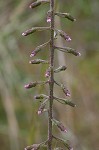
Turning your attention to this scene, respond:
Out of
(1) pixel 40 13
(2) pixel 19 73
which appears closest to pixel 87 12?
(1) pixel 40 13

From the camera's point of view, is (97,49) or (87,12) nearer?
(87,12)

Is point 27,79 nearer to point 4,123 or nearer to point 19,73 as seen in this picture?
point 19,73

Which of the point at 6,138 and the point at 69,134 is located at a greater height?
the point at 69,134

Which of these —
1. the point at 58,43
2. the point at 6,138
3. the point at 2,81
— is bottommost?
the point at 6,138

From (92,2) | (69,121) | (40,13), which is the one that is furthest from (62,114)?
(92,2)

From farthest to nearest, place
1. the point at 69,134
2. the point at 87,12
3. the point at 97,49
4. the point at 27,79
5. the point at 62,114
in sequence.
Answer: the point at 97,49
the point at 87,12
the point at 27,79
the point at 62,114
the point at 69,134

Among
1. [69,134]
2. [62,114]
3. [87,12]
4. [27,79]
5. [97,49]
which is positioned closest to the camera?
[69,134]

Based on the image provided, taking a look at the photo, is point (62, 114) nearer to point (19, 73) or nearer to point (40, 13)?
point (19, 73)
